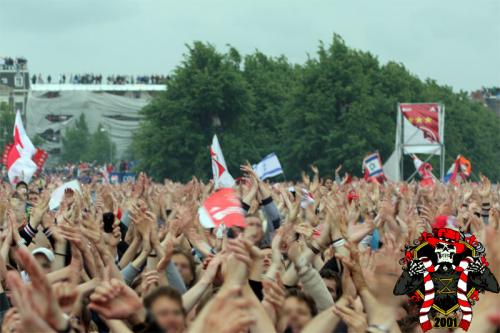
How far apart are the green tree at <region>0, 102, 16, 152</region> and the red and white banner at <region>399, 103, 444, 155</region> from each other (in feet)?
239

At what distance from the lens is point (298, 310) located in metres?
5.76

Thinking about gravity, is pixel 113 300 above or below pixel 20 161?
above

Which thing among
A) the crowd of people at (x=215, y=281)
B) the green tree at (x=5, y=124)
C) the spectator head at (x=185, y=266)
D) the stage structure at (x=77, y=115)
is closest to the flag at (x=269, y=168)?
the crowd of people at (x=215, y=281)

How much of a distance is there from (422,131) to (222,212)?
35.0 m

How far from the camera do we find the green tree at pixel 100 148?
416 feet

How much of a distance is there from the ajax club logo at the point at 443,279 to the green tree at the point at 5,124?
355 feet

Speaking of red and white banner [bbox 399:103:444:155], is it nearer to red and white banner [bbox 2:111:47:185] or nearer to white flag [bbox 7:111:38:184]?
red and white banner [bbox 2:111:47:185]

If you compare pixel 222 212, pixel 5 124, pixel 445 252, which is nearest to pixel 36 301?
pixel 445 252

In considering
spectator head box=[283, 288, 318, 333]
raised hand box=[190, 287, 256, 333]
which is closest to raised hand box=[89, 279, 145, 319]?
raised hand box=[190, 287, 256, 333]

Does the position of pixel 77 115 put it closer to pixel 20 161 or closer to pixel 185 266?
pixel 20 161

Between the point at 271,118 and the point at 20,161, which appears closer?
the point at 20,161

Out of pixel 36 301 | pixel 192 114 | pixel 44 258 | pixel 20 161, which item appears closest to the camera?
pixel 36 301

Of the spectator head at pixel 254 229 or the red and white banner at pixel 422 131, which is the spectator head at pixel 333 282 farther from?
the red and white banner at pixel 422 131

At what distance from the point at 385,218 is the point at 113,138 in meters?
128
